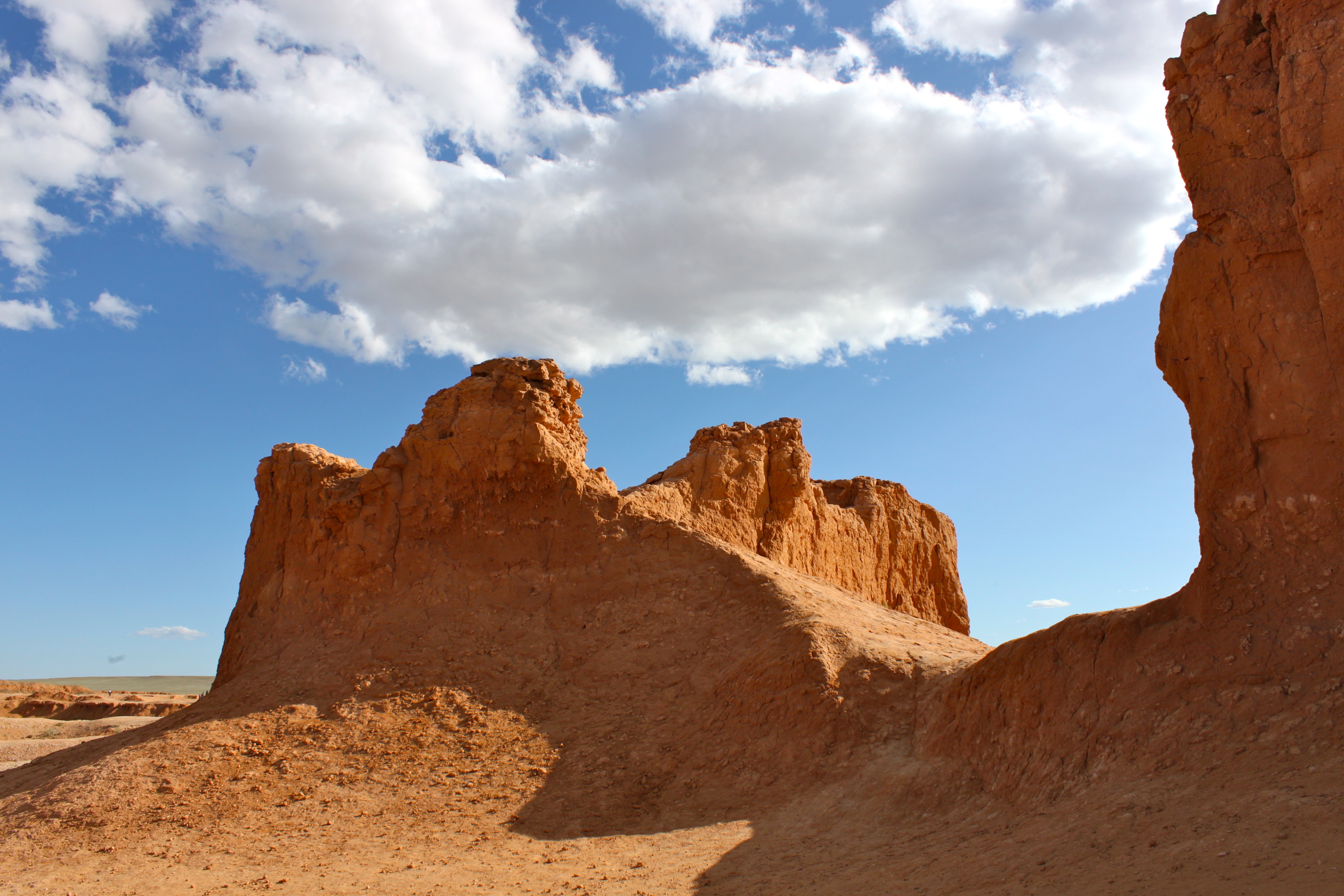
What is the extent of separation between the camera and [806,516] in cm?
1756

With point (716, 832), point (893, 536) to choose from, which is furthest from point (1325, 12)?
point (893, 536)

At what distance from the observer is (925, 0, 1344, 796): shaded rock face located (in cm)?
681

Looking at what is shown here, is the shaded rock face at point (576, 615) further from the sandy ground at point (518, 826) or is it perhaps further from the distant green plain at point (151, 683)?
the distant green plain at point (151, 683)

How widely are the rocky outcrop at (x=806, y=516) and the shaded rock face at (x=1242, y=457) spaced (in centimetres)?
752

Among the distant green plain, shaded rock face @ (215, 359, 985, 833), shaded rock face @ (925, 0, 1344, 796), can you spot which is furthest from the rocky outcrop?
the distant green plain

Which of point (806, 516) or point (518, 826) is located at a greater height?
point (806, 516)

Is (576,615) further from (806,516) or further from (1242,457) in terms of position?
(1242,457)

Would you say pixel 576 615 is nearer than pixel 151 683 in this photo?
Yes

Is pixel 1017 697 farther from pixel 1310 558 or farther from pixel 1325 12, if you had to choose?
pixel 1325 12

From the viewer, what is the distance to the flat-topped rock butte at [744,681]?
6.77 meters

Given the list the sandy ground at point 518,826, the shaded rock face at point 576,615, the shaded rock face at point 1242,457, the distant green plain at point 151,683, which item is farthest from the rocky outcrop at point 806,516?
the distant green plain at point 151,683

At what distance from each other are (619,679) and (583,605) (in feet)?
4.73

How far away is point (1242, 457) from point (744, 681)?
232 inches

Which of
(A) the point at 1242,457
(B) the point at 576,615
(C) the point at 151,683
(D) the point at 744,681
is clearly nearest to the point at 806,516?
(B) the point at 576,615
